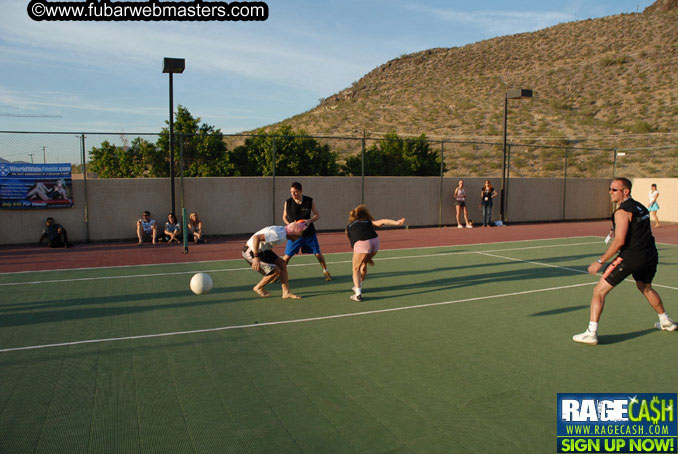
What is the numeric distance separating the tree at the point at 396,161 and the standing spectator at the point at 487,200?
32.8 ft

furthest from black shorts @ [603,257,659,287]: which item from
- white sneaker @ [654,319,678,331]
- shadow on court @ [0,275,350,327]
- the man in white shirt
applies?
shadow on court @ [0,275,350,327]

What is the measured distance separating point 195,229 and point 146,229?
1.48 m

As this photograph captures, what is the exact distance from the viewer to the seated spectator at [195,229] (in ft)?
52.3

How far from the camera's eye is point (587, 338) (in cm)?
601

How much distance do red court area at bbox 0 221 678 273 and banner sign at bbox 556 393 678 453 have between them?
994 centimetres

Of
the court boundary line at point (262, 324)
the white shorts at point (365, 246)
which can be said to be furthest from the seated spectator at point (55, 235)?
the white shorts at point (365, 246)

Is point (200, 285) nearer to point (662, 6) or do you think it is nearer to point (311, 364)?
point (311, 364)

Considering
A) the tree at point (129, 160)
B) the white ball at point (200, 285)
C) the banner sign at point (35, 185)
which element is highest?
the tree at point (129, 160)

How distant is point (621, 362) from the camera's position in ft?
17.8

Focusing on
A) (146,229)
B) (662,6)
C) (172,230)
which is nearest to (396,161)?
(172,230)

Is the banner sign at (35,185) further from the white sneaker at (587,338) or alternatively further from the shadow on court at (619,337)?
the shadow on court at (619,337)

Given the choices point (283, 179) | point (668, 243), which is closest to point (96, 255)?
point (283, 179)

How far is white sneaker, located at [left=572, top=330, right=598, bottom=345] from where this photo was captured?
235 inches

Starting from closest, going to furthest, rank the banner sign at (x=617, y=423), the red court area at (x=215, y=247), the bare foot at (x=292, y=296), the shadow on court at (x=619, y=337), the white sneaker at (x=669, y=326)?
the banner sign at (x=617, y=423)
the shadow on court at (x=619, y=337)
the white sneaker at (x=669, y=326)
the bare foot at (x=292, y=296)
the red court area at (x=215, y=247)
